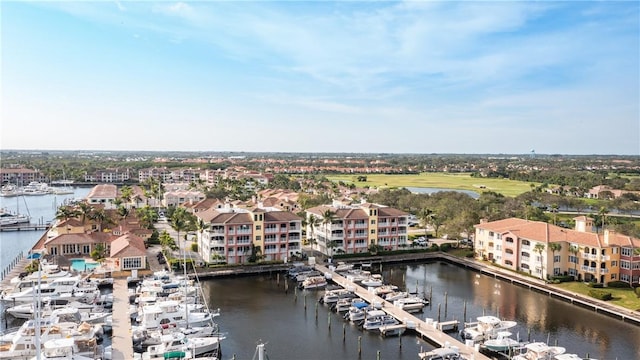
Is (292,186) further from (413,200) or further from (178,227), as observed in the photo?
(178,227)

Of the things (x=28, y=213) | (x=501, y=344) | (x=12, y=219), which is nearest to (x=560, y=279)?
Result: (x=501, y=344)

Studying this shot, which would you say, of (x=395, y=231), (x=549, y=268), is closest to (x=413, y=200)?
(x=395, y=231)

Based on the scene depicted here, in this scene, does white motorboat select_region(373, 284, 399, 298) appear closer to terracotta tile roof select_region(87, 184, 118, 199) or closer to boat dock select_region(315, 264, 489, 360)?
boat dock select_region(315, 264, 489, 360)

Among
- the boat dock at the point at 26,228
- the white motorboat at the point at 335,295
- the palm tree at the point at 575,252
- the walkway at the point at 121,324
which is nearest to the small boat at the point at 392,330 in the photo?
the white motorboat at the point at 335,295

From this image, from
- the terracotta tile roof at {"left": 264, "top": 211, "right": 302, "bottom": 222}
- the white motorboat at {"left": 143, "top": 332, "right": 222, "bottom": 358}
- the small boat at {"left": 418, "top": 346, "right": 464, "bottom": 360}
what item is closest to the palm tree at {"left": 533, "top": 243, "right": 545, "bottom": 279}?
the small boat at {"left": 418, "top": 346, "right": 464, "bottom": 360}

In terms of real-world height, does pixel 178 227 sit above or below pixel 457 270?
above

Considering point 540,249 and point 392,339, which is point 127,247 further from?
point 540,249
